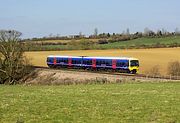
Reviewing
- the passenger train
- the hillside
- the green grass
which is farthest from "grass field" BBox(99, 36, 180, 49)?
the green grass

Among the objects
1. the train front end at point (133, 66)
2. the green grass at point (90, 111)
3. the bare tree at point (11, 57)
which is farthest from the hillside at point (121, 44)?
the green grass at point (90, 111)

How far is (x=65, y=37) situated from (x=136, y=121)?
153063mm

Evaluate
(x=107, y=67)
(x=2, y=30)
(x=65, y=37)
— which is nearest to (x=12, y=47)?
(x=2, y=30)

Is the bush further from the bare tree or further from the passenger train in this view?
the bare tree

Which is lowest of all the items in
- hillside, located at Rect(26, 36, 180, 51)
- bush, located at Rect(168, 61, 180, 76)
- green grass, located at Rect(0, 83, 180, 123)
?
bush, located at Rect(168, 61, 180, 76)

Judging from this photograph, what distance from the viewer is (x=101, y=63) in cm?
6144

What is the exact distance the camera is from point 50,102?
50.3ft

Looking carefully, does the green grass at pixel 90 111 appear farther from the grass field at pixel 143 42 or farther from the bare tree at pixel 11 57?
the grass field at pixel 143 42

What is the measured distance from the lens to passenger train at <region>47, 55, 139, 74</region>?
57.8 metres

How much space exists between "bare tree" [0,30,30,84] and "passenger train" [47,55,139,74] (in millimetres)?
8078

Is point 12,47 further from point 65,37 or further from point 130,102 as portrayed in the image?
point 65,37

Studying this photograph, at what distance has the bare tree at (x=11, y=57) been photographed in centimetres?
6316

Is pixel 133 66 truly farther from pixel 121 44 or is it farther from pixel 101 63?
pixel 121 44

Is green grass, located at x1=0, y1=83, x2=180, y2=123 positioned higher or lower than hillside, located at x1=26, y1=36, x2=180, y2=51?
lower
